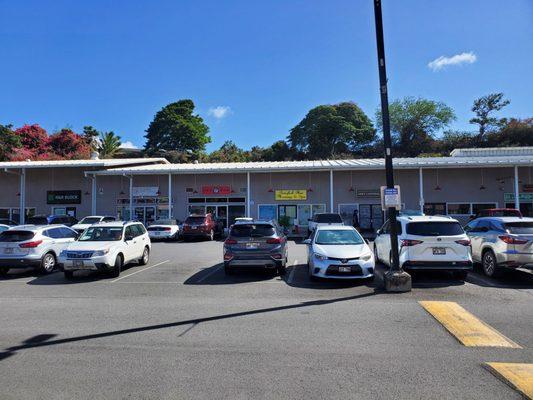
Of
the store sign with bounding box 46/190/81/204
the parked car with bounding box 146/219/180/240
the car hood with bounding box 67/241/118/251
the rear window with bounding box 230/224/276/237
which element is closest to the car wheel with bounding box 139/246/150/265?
the car hood with bounding box 67/241/118/251

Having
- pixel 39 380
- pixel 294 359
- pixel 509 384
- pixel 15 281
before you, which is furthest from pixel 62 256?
pixel 509 384

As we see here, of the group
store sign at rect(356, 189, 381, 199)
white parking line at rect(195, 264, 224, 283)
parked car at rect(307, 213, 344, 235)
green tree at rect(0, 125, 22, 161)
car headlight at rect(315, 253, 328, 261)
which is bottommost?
white parking line at rect(195, 264, 224, 283)

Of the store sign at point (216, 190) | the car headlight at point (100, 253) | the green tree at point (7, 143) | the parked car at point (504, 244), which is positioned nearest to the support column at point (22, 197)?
the store sign at point (216, 190)

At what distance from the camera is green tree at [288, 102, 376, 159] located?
63344 millimetres

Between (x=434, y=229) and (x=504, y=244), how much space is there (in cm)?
175

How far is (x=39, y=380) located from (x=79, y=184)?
3031 centimetres

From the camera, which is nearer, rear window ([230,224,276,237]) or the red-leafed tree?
rear window ([230,224,276,237])

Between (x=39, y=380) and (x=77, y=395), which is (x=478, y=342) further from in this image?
(x=39, y=380)

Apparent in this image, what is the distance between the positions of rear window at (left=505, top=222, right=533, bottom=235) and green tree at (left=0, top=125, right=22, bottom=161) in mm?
49959

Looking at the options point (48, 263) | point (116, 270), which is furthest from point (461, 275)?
point (48, 263)

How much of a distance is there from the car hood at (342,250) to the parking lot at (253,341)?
75 centimetres

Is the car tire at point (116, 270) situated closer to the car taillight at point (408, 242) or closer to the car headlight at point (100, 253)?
the car headlight at point (100, 253)

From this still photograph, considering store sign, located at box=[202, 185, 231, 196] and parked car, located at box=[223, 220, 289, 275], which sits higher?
store sign, located at box=[202, 185, 231, 196]

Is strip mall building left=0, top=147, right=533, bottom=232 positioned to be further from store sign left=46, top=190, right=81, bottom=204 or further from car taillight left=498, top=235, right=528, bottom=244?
car taillight left=498, top=235, right=528, bottom=244
